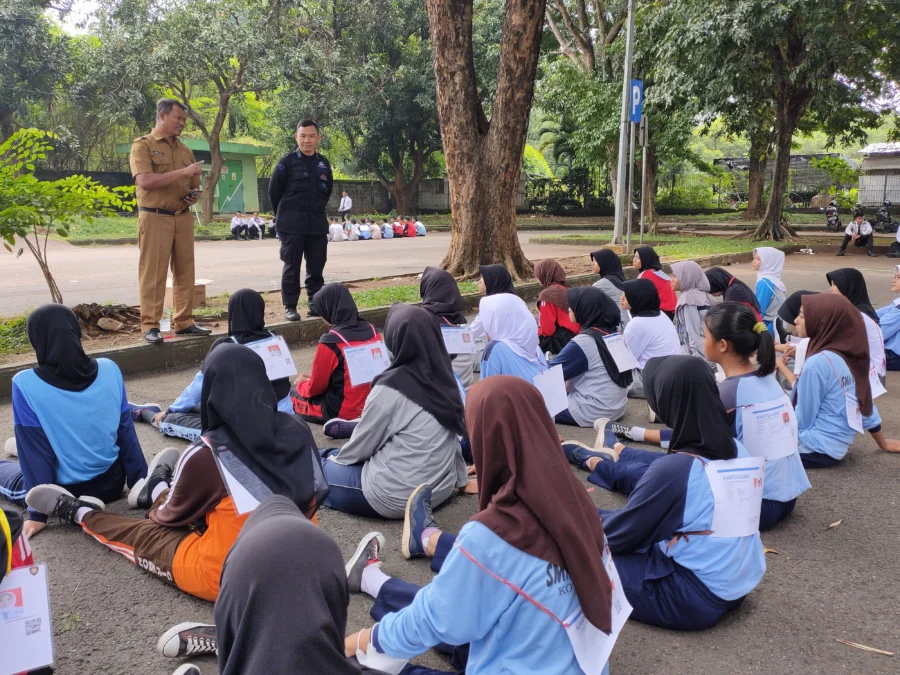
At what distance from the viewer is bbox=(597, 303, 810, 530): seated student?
3521 mm

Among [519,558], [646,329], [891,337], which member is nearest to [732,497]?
[519,558]

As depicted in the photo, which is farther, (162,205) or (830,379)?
(162,205)

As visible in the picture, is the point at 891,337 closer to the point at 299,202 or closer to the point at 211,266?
the point at 299,202

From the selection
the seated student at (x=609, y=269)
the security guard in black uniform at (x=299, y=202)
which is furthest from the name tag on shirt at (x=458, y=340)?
the security guard in black uniform at (x=299, y=202)

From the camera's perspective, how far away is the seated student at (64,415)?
352cm

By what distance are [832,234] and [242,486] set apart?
2510cm

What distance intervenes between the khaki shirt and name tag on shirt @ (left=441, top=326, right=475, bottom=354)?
10.3ft

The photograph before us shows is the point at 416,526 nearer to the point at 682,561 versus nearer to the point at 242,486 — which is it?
the point at 242,486

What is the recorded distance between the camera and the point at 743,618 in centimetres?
300

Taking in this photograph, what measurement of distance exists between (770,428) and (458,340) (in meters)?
2.47

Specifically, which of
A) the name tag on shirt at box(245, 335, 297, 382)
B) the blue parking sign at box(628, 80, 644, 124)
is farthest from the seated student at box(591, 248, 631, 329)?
the blue parking sign at box(628, 80, 644, 124)

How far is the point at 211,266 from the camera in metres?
14.4

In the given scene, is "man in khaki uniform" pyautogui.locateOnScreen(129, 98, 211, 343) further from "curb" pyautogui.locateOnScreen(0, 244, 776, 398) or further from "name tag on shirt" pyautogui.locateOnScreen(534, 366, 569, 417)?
"name tag on shirt" pyautogui.locateOnScreen(534, 366, 569, 417)

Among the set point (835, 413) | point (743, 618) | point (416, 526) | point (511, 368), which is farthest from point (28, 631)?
point (835, 413)
